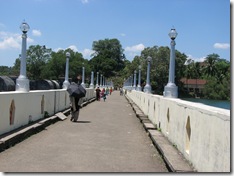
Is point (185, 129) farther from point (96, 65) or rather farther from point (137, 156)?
point (96, 65)

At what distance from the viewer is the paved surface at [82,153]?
6.83 metres

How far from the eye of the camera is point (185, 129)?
7.52 meters

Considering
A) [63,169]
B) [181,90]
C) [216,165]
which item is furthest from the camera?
[181,90]

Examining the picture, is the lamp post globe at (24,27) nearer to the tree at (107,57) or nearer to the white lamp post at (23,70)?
the white lamp post at (23,70)

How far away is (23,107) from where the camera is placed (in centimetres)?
1085

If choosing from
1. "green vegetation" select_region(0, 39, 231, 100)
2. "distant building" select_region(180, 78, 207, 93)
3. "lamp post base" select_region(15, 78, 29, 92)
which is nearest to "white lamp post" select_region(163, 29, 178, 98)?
"lamp post base" select_region(15, 78, 29, 92)

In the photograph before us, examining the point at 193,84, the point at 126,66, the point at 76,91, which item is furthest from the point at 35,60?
the point at 76,91

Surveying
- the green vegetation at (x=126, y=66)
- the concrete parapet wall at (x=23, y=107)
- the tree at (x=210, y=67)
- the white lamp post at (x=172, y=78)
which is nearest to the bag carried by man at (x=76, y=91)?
the concrete parapet wall at (x=23, y=107)

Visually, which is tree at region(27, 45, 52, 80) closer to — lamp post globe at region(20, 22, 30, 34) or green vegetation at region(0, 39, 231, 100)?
green vegetation at region(0, 39, 231, 100)

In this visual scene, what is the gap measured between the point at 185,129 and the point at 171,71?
485 centimetres

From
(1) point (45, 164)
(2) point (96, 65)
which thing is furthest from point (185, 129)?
(2) point (96, 65)

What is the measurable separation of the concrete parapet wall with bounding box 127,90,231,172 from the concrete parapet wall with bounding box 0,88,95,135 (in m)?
4.07

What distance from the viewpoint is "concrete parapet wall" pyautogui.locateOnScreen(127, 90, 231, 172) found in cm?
498

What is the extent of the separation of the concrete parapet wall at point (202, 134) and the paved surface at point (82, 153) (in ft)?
2.09
